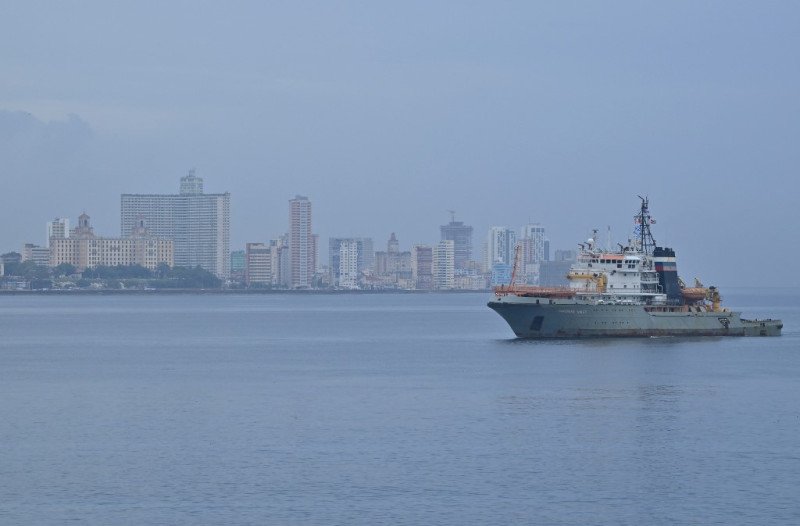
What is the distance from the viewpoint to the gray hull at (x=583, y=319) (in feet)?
263

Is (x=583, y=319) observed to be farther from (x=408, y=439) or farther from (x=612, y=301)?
(x=408, y=439)

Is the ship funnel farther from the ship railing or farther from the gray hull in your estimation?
the ship railing

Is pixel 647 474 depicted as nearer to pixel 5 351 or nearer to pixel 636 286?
pixel 636 286

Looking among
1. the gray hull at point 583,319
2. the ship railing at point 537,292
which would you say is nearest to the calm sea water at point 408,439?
the gray hull at point 583,319

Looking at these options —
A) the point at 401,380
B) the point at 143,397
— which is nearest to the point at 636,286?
the point at 401,380

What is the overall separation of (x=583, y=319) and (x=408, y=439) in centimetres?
3965

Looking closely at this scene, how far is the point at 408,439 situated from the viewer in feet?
137

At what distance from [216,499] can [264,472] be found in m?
3.24

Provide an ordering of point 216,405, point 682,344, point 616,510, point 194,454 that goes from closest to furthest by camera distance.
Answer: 1. point 616,510
2. point 194,454
3. point 216,405
4. point 682,344

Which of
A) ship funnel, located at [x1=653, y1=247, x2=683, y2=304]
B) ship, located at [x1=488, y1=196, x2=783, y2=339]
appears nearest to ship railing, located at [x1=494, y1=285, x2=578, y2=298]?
ship, located at [x1=488, y1=196, x2=783, y2=339]

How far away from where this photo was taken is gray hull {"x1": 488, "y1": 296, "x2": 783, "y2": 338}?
8006 centimetres

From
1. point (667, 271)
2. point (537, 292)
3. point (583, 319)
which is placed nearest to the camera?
point (583, 319)

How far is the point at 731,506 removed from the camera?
32.7 m

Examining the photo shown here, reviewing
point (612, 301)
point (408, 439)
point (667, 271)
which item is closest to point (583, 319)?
point (612, 301)
